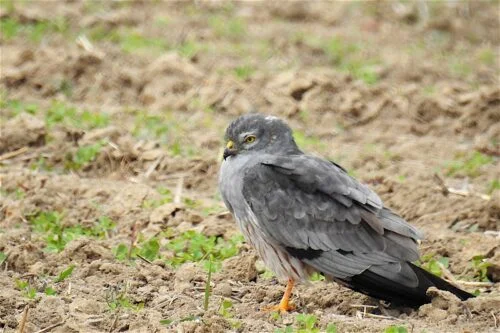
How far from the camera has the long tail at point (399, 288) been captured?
6.59 m

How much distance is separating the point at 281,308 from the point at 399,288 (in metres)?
0.73

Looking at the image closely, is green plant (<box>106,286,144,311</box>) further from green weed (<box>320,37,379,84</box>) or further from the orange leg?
green weed (<box>320,37,379,84</box>)

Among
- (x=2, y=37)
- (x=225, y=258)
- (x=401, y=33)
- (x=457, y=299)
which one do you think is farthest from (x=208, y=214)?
(x=401, y=33)

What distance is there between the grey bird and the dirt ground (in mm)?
198

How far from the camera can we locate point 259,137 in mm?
7359

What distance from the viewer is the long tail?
659 cm

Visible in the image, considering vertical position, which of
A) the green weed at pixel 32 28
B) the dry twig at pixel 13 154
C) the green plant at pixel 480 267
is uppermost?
the green plant at pixel 480 267

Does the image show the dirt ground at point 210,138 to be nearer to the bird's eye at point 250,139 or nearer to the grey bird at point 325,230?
the grey bird at point 325,230

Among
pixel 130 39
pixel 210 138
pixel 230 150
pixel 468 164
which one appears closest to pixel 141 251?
pixel 230 150

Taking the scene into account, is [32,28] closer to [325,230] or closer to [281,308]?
[325,230]

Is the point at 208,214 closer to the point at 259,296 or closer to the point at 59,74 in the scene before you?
the point at 259,296

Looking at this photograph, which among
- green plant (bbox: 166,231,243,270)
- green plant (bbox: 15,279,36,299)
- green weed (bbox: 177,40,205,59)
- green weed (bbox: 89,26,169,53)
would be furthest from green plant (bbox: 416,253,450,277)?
green weed (bbox: 89,26,169,53)

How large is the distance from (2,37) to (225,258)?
5.99 meters

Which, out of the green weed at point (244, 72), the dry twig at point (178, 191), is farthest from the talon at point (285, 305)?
the green weed at point (244, 72)
